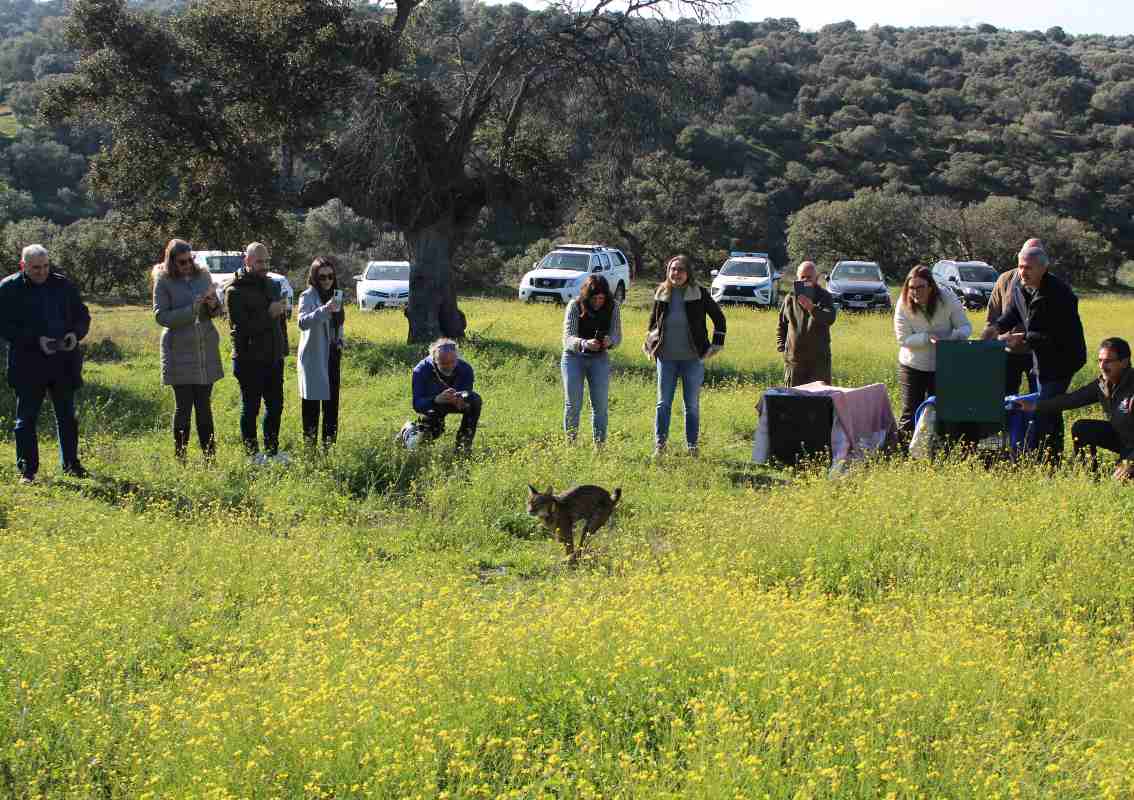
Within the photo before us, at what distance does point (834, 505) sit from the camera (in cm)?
728

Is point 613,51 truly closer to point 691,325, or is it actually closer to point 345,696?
point 691,325

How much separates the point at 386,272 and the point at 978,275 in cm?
1789

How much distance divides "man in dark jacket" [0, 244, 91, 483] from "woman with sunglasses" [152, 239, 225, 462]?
0.65m

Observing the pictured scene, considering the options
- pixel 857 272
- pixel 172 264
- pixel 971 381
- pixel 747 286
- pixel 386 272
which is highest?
pixel 172 264

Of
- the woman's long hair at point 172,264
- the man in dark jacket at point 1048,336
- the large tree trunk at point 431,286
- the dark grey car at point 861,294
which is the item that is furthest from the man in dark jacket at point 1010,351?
the dark grey car at point 861,294

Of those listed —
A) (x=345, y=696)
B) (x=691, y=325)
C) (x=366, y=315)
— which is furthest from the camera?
(x=366, y=315)

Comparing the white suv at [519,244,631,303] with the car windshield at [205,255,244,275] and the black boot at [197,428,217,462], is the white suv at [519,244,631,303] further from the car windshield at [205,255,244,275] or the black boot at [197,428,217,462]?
the black boot at [197,428,217,462]

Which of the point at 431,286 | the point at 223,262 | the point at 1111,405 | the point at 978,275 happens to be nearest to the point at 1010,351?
the point at 1111,405

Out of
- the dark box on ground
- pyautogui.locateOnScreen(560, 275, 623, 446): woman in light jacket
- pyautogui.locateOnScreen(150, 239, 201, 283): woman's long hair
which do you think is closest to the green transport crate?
the dark box on ground

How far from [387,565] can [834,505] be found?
2.87 metres

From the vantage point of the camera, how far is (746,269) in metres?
30.8

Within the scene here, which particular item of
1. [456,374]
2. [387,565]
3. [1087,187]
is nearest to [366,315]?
[456,374]

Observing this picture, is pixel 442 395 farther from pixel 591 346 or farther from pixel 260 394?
pixel 260 394

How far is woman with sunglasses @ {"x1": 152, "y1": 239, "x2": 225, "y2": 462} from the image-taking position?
346 inches
